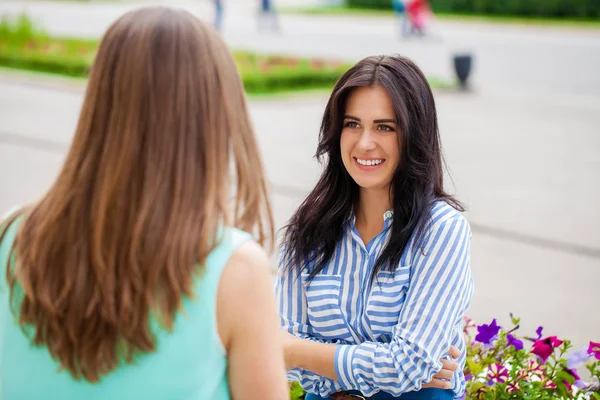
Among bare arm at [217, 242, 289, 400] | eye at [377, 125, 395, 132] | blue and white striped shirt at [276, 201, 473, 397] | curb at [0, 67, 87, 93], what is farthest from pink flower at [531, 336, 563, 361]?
curb at [0, 67, 87, 93]

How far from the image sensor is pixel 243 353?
4.53 ft

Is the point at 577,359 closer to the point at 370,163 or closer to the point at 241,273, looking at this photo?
the point at 370,163

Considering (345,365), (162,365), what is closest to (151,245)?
(162,365)

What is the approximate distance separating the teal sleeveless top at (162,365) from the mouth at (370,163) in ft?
2.97

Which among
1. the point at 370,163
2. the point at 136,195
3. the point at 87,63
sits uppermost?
the point at 136,195

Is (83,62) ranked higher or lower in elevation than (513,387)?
lower

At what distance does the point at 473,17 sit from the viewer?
77.6 ft

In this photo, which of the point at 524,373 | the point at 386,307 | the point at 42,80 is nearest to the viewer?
the point at 386,307

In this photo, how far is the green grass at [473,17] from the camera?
21.1 meters

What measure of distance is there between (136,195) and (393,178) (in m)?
1.10

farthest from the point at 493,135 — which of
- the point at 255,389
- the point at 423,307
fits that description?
the point at 255,389

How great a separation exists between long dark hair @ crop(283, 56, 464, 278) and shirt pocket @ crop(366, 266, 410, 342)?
0.04m

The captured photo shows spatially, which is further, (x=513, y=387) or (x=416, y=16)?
(x=416, y=16)

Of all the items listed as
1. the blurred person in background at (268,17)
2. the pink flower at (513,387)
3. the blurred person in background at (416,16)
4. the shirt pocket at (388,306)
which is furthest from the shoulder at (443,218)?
the blurred person in background at (268,17)
